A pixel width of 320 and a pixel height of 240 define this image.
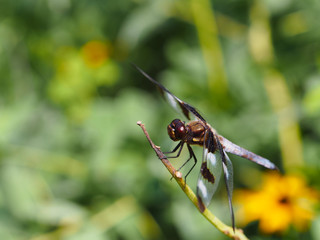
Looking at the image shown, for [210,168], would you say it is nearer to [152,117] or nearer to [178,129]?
[178,129]

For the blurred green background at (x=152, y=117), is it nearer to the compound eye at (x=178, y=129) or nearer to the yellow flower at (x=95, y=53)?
the yellow flower at (x=95, y=53)

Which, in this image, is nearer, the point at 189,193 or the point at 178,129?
the point at 189,193

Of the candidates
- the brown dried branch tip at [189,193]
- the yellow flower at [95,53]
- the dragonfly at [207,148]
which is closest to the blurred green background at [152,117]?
the yellow flower at [95,53]

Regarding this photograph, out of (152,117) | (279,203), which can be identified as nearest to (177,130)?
(279,203)

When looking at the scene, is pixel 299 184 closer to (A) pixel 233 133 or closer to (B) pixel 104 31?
(A) pixel 233 133

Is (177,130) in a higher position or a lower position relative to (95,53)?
higher

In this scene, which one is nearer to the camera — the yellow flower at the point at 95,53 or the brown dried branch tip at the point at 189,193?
the brown dried branch tip at the point at 189,193

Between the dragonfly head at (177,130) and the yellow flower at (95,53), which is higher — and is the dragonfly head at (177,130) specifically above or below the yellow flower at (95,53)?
above

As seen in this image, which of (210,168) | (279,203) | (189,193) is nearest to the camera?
(189,193)
